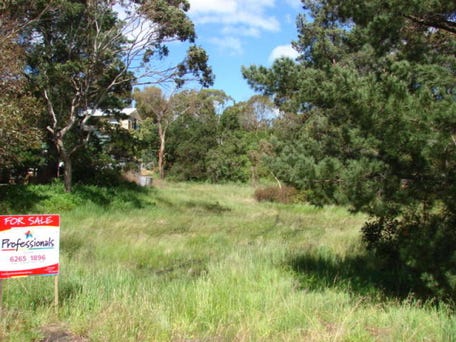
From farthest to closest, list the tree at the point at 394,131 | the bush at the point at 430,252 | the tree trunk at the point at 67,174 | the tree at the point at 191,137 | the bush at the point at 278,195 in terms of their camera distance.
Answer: the tree at the point at 191,137 → the bush at the point at 278,195 → the tree trunk at the point at 67,174 → the bush at the point at 430,252 → the tree at the point at 394,131

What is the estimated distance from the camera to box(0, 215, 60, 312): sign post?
16.6ft

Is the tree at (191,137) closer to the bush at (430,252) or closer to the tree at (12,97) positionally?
the tree at (12,97)

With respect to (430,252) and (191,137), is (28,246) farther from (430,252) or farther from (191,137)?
(191,137)

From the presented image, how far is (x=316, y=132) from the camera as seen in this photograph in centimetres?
767

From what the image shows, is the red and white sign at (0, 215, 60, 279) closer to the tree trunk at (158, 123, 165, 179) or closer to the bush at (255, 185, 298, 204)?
the bush at (255, 185, 298, 204)

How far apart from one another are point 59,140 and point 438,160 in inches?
648

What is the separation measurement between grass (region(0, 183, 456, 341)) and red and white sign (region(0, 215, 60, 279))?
42 cm

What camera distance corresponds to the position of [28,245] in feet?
17.1

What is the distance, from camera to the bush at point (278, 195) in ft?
87.8

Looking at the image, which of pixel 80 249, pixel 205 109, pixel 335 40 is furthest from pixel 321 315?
pixel 205 109

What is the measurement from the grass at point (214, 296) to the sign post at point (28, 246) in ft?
1.33

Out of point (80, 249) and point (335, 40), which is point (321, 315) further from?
point (80, 249)

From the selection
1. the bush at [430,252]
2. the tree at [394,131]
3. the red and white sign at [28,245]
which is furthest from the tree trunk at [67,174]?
the bush at [430,252]

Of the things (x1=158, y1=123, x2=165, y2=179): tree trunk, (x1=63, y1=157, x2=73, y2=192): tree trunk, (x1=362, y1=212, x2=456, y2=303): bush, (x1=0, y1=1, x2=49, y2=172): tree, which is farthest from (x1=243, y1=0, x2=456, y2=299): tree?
(x1=158, y1=123, x2=165, y2=179): tree trunk
